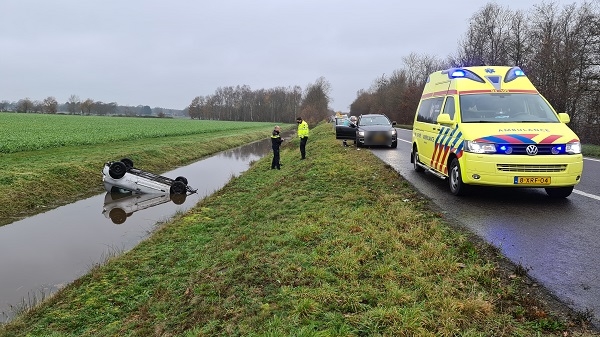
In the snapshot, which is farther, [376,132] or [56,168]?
[376,132]

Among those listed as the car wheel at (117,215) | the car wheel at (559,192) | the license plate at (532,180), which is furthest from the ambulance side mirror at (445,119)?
the car wheel at (117,215)

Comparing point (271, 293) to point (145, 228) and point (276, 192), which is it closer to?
point (276, 192)

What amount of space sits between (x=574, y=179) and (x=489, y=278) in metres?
3.71

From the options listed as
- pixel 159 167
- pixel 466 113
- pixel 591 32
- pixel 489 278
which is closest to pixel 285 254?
pixel 489 278

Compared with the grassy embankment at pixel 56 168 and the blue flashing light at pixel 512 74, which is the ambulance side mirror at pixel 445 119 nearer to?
the blue flashing light at pixel 512 74

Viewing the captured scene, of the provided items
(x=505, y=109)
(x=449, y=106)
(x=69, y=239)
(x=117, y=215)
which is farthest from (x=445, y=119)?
(x=117, y=215)

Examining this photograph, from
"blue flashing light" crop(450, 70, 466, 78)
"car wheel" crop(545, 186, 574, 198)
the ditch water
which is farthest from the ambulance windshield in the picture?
the ditch water

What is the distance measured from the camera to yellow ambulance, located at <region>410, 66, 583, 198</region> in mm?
6035

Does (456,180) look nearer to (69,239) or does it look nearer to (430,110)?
(430,110)

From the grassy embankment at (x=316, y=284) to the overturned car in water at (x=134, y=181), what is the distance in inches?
201

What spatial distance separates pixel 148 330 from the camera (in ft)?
13.8

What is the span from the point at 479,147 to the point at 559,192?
1.87 metres

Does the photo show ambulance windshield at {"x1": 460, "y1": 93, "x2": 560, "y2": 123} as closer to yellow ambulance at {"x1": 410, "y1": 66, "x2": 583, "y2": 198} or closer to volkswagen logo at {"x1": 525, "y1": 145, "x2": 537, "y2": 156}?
yellow ambulance at {"x1": 410, "y1": 66, "x2": 583, "y2": 198}

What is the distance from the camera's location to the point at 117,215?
36.1ft
